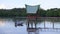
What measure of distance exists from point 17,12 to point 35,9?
26306 mm

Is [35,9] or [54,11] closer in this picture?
[35,9]

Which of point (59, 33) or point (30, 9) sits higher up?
point (30, 9)

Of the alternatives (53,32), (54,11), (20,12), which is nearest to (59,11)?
(54,11)

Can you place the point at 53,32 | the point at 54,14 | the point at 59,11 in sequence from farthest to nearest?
the point at 59,11
the point at 54,14
the point at 53,32

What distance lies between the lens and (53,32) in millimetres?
12555

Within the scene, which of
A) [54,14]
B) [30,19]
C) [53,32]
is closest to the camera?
[30,19]

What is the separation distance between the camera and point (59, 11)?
34062mm

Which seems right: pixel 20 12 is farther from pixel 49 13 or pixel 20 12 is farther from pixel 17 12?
pixel 49 13

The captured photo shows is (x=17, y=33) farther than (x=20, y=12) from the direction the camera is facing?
No

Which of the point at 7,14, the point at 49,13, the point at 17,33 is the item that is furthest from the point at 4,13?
the point at 17,33

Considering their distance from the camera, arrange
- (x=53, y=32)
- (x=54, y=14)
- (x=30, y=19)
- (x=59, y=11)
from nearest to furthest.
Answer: (x=30, y=19) → (x=53, y=32) → (x=54, y=14) → (x=59, y=11)

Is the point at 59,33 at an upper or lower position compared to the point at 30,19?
lower

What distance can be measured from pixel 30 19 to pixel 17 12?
2791 centimetres

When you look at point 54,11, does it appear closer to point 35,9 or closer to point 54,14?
point 54,14
